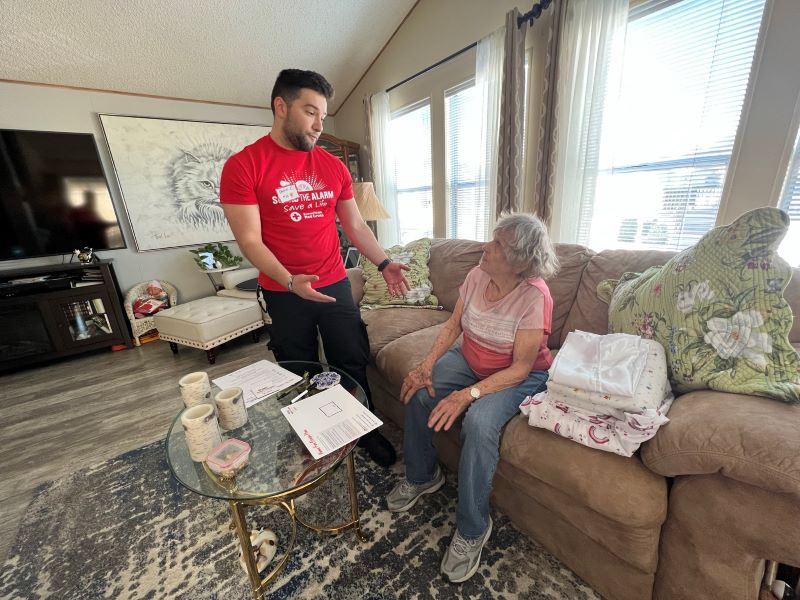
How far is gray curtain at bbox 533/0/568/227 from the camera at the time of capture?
1.84m

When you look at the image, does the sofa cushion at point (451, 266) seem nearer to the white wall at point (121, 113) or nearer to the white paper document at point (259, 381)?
the white paper document at point (259, 381)

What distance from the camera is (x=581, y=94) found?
5.98 feet

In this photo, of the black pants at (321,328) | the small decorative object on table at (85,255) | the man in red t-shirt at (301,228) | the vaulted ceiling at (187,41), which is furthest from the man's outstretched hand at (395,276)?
the small decorative object on table at (85,255)

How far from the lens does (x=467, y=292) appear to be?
131 centimetres

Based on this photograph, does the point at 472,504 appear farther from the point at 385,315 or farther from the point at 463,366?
the point at 385,315

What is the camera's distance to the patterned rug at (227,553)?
1004 mm

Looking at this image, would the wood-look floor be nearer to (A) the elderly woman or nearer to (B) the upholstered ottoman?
(B) the upholstered ottoman

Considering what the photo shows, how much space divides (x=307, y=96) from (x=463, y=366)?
3.76ft

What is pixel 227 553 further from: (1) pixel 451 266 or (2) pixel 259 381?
(1) pixel 451 266

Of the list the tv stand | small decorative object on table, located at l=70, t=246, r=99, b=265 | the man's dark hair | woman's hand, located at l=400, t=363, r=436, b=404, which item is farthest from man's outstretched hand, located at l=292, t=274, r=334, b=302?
small decorative object on table, located at l=70, t=246, r=99, b=265

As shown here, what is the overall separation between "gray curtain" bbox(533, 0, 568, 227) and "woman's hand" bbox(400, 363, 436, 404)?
1369 mm

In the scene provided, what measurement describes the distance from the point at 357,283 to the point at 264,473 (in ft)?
4.87

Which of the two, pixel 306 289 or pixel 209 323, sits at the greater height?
pixel 306 289

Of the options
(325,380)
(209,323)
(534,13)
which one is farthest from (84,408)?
(534,13)
